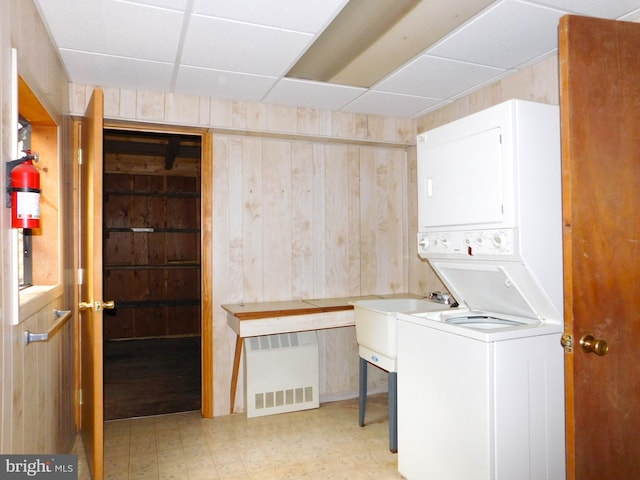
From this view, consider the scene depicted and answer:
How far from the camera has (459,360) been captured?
198cm

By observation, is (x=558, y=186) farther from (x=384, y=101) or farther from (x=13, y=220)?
(x=13, y=220)

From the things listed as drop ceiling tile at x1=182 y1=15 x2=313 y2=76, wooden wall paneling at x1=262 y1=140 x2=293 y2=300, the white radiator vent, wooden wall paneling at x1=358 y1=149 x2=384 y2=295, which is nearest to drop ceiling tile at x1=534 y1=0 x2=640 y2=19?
drop ceiling tile at x1=182 y1=15 x2=313 y2=76

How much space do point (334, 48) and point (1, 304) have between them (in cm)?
197

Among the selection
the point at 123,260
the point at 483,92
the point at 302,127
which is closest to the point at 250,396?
the point at 302,127

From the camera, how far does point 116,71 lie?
2.72m

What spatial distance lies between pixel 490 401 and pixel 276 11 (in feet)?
6.33

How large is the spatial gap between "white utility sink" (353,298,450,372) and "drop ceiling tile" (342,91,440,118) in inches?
57.9

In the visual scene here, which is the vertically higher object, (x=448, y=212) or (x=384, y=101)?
(x=384, y=101)

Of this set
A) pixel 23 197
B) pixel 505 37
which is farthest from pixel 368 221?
pixel 23 197

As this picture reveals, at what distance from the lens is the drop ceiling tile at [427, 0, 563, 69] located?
206cm

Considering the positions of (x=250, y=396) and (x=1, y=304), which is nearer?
(x=1, y=304)

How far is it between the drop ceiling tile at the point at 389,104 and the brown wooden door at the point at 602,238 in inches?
65.4

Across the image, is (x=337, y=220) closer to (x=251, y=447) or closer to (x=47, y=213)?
(x=251, y=447)

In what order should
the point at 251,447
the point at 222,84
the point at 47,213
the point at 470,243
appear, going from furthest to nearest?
1. the point at 222,84
2. the point at 251,447
3. the point at 47,213
4. the point at 470,243
